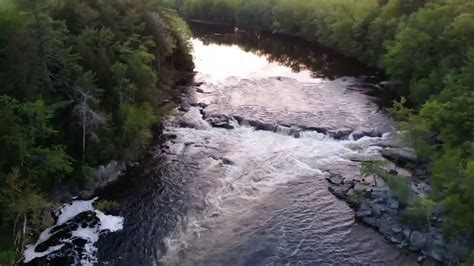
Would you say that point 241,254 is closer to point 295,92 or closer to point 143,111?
point 143,111

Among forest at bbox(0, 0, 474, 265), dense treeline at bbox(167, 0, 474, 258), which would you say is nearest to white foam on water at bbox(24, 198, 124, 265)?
forest at bbox(0, 0, 474, 265)

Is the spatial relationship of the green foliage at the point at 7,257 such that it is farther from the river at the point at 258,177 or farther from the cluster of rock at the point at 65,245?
the river at the point at 258,177

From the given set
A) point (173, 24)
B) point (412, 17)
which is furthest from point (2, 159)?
point (412, 17)

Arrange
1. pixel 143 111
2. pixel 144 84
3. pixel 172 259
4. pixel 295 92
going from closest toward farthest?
pixel 172 259 → pixel 143 111 → pixel 144 84 → pixel 295 92

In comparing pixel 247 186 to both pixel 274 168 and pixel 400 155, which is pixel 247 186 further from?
pixel 400 155

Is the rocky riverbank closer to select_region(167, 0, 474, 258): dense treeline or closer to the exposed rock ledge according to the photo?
the exposed rock ledge

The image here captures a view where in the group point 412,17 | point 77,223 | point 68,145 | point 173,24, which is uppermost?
point 412,17
